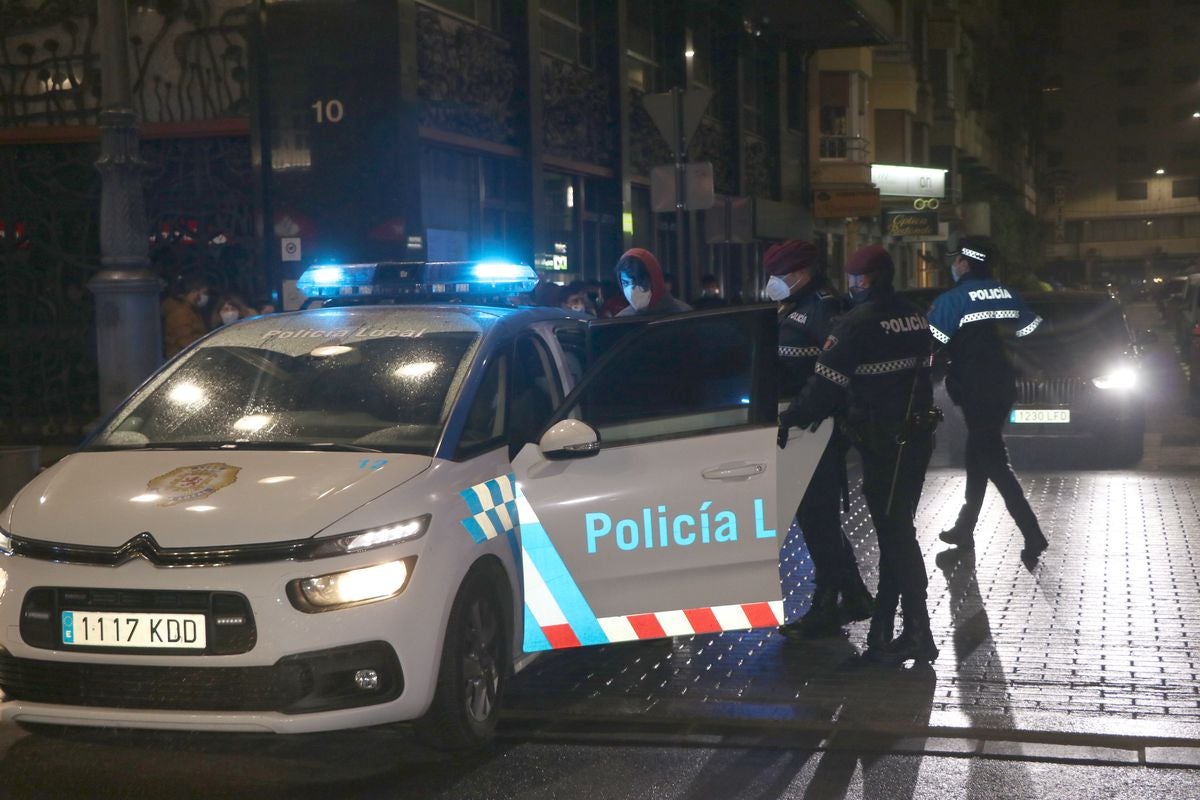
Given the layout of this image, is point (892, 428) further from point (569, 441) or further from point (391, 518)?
point (391, 518)

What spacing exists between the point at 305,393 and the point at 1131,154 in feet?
384

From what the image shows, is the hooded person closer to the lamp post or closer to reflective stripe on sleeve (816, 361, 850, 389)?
reflective stripe on sleeve (816, 361, 850, 389)

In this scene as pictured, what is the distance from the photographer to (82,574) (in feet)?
17.0

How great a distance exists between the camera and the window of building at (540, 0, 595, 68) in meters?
20.2

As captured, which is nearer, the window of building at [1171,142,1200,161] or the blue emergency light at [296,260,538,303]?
the blue emergency light at [296,260,538,303]

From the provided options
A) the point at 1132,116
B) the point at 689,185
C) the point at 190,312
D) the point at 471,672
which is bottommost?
the point at 471,672

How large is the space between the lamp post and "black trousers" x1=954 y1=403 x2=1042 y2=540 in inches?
210

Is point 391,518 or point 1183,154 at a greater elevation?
point 1183,154

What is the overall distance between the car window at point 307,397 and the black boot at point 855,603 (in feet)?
8.05

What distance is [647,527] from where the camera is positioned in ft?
19.7

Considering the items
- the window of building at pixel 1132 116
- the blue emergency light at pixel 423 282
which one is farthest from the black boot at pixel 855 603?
the window of building at pixel 1132 116

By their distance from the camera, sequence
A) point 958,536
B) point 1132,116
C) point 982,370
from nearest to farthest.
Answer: point 982,370 < point 958,536 < point 1132,116

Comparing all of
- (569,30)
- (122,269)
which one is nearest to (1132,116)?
(569,30)

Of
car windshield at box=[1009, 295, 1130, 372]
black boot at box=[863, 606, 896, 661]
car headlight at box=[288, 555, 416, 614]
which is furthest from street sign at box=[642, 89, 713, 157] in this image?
car headlight at box=[288, 555, 416, 614]
